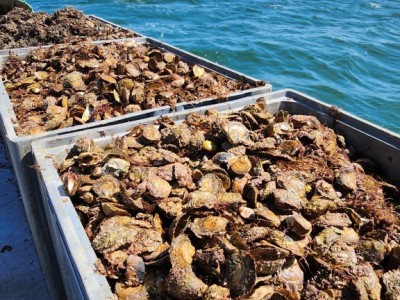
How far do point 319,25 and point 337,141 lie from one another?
13.9 metres

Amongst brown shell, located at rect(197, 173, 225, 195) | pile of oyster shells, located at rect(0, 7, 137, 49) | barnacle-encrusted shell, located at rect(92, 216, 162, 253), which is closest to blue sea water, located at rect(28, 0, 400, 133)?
pile of oyster shells, located at rect(0, 7, 137, 49)

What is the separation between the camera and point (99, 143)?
2672mm

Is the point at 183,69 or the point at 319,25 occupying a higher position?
the point at 183,69

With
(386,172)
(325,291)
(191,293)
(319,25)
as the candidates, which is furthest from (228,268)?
(319,25)

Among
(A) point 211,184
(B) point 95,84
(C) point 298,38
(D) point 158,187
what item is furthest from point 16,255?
(C) point 298,38

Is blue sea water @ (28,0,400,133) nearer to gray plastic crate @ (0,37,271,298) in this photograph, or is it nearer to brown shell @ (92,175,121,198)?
gray plastic crate @ (0,37,271,298)

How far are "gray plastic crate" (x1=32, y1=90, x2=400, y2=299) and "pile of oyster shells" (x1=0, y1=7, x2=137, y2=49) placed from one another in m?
2.96

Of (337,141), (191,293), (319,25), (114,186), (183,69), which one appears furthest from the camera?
(319,25)

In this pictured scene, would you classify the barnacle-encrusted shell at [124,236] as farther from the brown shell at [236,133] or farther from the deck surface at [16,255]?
the deck surface at [16,255]

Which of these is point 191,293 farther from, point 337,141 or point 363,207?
point 337,141

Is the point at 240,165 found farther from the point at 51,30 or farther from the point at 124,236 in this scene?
the point at 51,30

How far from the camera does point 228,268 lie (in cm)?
176

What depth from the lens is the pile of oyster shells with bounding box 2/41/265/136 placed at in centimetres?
326

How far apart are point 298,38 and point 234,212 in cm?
1268
